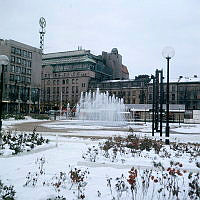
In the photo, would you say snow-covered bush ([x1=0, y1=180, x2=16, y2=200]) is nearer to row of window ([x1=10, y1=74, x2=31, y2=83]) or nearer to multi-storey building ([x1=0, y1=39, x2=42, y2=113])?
multi-storey building ([x1=0, y1=39, x2=42, y2=113])

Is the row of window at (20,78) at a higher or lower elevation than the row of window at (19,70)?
lower

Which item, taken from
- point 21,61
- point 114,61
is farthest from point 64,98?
point 21,61

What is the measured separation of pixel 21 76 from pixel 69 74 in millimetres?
23430

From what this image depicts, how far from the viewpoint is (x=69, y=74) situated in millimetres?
103375

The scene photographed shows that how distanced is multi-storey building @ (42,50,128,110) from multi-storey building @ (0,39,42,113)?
1398cm

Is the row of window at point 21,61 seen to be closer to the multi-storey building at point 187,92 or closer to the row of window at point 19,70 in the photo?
the row of window at point 19,70

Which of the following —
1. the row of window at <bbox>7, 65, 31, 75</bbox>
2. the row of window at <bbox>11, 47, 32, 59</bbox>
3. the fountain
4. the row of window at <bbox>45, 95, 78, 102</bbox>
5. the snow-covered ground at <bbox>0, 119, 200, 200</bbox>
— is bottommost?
the snow-covered ground at <bbox>0, 119, 200, 200</bbox>

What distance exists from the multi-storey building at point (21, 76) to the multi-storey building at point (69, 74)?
13976mm

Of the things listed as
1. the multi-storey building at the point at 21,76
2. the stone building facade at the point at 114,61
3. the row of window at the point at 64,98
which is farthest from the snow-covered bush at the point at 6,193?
the stone building facade at the point at 114,61

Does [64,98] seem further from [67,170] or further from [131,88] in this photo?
[67,170]

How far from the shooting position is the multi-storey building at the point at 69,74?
99750mm

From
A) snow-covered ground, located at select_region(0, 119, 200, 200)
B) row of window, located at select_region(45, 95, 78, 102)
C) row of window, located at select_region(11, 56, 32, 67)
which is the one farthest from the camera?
row of window, located at select_region(45, 95, 78, 102)

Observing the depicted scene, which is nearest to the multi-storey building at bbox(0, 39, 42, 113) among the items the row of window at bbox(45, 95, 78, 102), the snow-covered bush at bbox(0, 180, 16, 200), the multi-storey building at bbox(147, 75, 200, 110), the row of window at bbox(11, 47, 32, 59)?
the row of window at bbox(11, 47, 32, 59)

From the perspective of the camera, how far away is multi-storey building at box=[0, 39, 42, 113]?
77438 millimetres
